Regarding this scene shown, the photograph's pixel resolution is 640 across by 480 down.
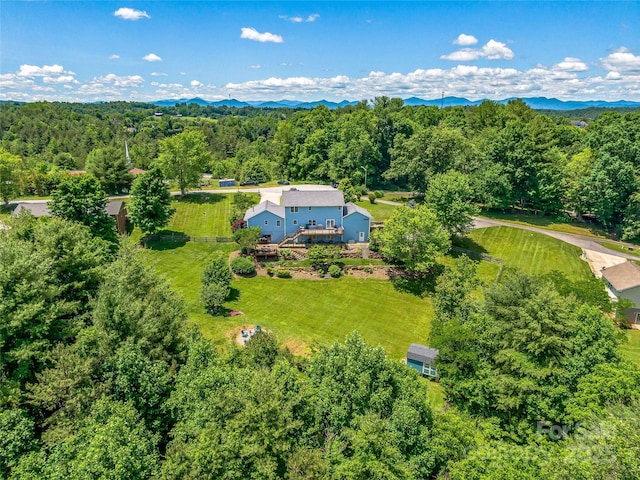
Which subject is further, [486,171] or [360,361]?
[486,171]

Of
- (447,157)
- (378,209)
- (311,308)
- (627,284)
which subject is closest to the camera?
(627,284)

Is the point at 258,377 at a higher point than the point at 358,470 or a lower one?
higher

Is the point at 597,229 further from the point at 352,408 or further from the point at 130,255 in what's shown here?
the point at 130,255

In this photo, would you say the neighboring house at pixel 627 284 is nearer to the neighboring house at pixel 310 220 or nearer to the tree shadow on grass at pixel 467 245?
the tree shadow on grass at pixel 467 245

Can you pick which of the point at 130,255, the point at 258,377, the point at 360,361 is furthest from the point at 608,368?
the point at 130,255

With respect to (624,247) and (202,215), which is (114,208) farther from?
(624,247)

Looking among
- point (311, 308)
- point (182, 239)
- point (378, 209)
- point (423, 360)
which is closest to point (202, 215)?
point (182, 239)
